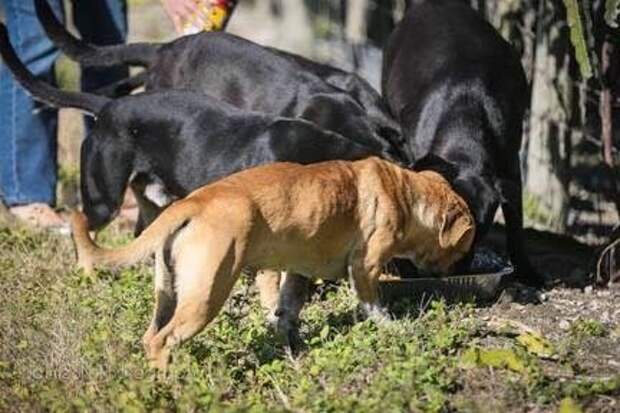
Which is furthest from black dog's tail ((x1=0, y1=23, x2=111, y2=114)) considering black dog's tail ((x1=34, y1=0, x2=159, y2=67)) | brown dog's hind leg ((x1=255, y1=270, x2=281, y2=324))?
brown dog's hind leg ((x1=255, y1=270, x2=281, y2=324))

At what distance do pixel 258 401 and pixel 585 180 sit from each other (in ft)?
14.0

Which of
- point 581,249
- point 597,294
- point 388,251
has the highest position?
point 388,251

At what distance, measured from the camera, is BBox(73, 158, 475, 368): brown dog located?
4824mm

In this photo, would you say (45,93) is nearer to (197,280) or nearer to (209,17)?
(209,17)

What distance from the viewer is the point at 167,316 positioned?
5.18 metres

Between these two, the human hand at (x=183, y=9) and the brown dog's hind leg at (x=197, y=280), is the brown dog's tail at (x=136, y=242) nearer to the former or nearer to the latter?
the brown dog's hind leg at (x=197, y=280)

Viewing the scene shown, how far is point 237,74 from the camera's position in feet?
23.7

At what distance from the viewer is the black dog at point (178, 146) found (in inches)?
248

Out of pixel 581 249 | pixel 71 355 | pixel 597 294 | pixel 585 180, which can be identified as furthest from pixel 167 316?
pixel 585 180

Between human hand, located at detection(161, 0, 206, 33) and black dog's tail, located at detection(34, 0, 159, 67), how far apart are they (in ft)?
0.86

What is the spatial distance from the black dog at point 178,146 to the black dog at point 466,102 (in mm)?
436

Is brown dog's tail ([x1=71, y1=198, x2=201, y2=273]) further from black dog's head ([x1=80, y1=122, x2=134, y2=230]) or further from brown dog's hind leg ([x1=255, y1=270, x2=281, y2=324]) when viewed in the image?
black dog's head ([x1=80, y1=122, x2=134, y2=230])

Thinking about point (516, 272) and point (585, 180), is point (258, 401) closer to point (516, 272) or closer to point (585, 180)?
point (516, 272)

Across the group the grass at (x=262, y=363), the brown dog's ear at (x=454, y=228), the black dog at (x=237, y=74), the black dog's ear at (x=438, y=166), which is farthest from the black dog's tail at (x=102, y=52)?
the brown dog's ear at (x=454, y=228)
